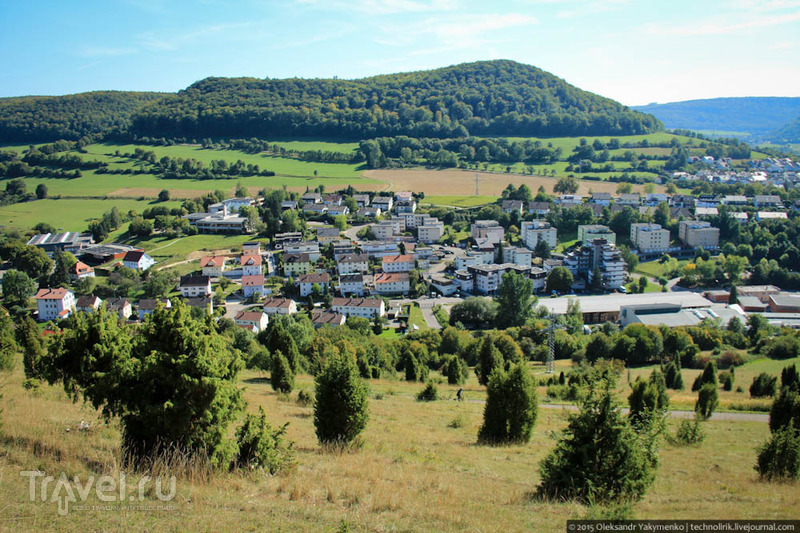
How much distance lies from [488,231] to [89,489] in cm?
5230

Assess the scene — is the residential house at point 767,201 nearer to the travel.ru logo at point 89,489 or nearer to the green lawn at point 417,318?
the green lawn at point 417,318

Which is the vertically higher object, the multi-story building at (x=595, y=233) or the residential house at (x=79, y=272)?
the multi-story building at (x=595, y=233)

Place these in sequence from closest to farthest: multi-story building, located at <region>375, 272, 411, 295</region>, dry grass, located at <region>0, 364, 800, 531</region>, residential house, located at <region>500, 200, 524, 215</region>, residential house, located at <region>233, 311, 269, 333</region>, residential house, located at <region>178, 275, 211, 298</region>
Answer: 1. dry grass, located at <region>0, 364, 800, 531</region>
2. residential house, located at <region>233, 311, 269, 333</region>
3. residential house, located at <region>178, 275, 211, 298</region>
4. multi-story building, located at <region>375, 272, 411, 295</region>
5. residential house, located at <region>500, 200, 524, 215</region>

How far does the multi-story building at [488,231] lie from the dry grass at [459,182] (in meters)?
16.0

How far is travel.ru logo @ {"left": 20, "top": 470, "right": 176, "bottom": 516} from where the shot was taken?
260 inches

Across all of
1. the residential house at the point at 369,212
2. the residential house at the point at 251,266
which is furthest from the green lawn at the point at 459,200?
the residential house at the point at 251,266

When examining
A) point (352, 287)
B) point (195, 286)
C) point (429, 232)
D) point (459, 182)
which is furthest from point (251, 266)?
point (459, 182)

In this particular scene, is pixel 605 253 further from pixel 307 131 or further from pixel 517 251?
pixel 307 131

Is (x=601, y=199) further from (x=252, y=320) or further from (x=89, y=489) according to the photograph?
(x=89, y=489)

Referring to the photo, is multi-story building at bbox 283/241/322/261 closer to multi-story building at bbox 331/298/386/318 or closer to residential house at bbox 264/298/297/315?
residential house at bbox 264/298/297/315

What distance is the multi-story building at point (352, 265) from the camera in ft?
160

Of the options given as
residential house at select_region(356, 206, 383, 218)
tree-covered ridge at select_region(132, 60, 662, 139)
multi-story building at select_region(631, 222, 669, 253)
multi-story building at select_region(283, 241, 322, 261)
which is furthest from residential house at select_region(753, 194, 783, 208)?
multi-story building at select_region(283, 241, 322, 261)

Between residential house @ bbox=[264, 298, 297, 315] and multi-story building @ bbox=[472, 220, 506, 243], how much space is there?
72.3ft

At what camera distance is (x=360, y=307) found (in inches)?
1548
